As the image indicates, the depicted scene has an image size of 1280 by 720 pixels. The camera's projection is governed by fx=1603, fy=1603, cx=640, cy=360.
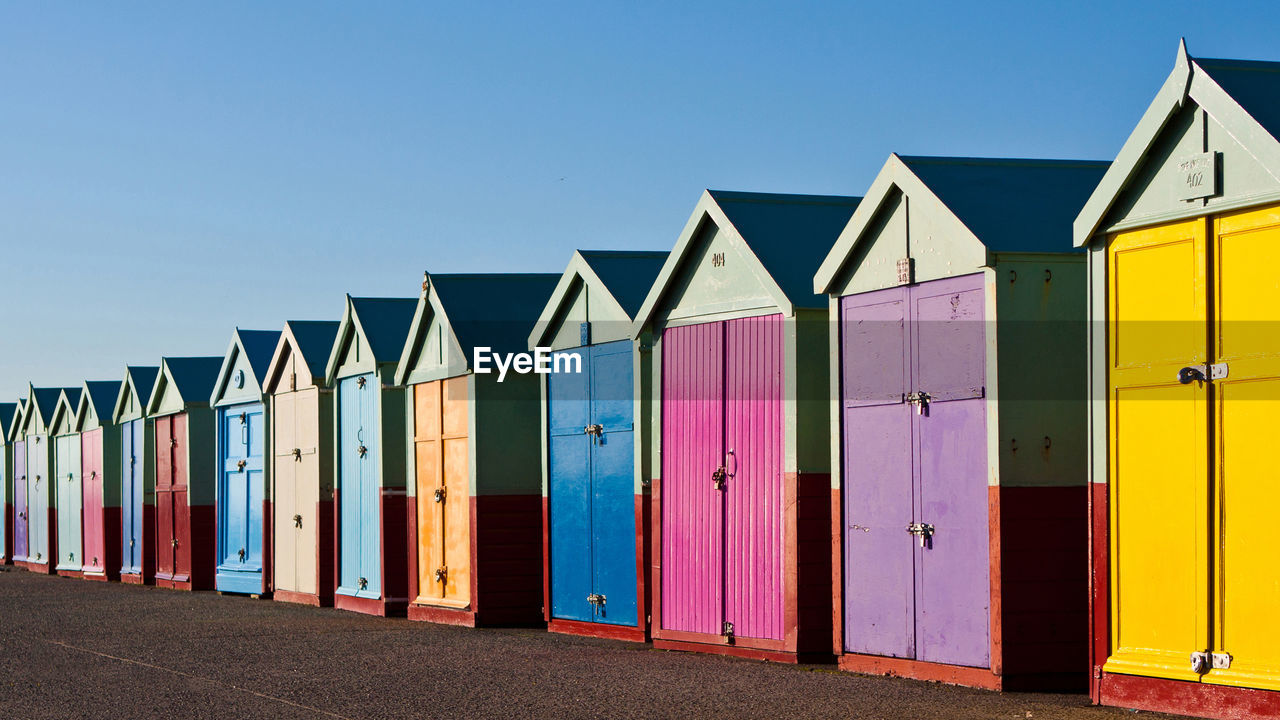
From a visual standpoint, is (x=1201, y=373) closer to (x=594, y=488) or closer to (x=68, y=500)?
(x=594, y=488)

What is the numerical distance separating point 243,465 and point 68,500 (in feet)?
38.9

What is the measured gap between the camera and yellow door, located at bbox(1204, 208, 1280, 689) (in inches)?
356

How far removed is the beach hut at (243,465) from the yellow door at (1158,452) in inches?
645

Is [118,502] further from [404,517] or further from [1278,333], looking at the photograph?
[1278,333]

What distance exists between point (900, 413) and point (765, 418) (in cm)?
184

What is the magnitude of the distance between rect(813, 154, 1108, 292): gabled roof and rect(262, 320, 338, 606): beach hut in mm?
10930

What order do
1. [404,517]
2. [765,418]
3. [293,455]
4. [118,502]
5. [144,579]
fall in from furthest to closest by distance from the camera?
[118,502] → [144,579] → [293,455] → [404,517] → [765,418]

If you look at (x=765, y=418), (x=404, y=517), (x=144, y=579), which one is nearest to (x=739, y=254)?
(x=765, y=418)

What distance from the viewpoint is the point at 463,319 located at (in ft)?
61.6

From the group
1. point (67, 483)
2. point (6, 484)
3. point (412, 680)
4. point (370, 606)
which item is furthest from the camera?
Answer: point (6, 484)

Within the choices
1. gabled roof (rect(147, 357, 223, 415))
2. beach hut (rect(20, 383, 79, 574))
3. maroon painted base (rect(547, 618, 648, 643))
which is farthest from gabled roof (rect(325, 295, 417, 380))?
beach hut (rect(20, 383, 79, 574))

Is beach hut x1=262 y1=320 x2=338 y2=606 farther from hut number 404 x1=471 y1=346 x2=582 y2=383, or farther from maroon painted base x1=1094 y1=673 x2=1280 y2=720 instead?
maroon painted base x1=1094 y1=673 x2=1280 y2=720

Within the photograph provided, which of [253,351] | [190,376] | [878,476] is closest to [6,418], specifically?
[190,376]

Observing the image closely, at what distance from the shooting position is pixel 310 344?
22.5 meters
